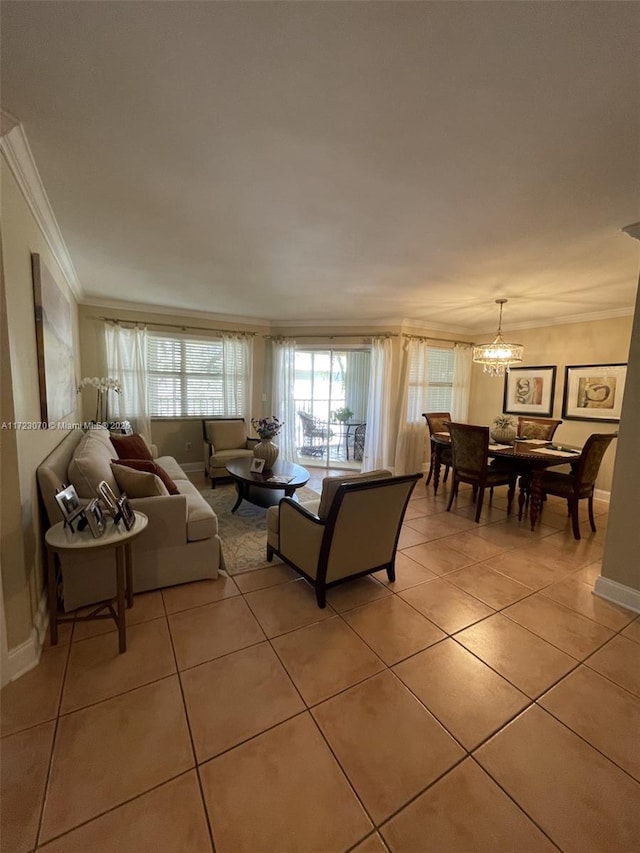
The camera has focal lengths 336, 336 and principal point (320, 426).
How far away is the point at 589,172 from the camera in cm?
164

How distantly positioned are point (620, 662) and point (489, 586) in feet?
2.53

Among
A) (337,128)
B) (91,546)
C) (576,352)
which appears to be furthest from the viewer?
(576,352)

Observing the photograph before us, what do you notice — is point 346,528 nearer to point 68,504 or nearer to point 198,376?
point 68,504

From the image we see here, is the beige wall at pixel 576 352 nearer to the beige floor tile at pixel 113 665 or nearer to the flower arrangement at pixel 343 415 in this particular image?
the flower arrangement at pixel 343 415

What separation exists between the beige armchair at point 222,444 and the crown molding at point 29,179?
2613 mm

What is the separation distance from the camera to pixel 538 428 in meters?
4.52

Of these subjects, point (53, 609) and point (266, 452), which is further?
point (266, 452)

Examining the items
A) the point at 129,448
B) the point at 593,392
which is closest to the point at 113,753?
the point at 129,448

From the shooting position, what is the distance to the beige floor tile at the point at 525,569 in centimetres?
257

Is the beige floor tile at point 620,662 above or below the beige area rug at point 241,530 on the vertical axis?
below

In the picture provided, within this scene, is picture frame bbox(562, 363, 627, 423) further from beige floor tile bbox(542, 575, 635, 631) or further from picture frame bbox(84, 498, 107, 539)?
picture frame bbox(84, 498, 107, 539)

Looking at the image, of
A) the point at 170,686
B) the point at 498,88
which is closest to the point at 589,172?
the point at 498,88

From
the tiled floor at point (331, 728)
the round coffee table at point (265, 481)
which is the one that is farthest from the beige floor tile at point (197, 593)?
the round coffee table at point (265, 481)

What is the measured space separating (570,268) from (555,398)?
257 centimetres
